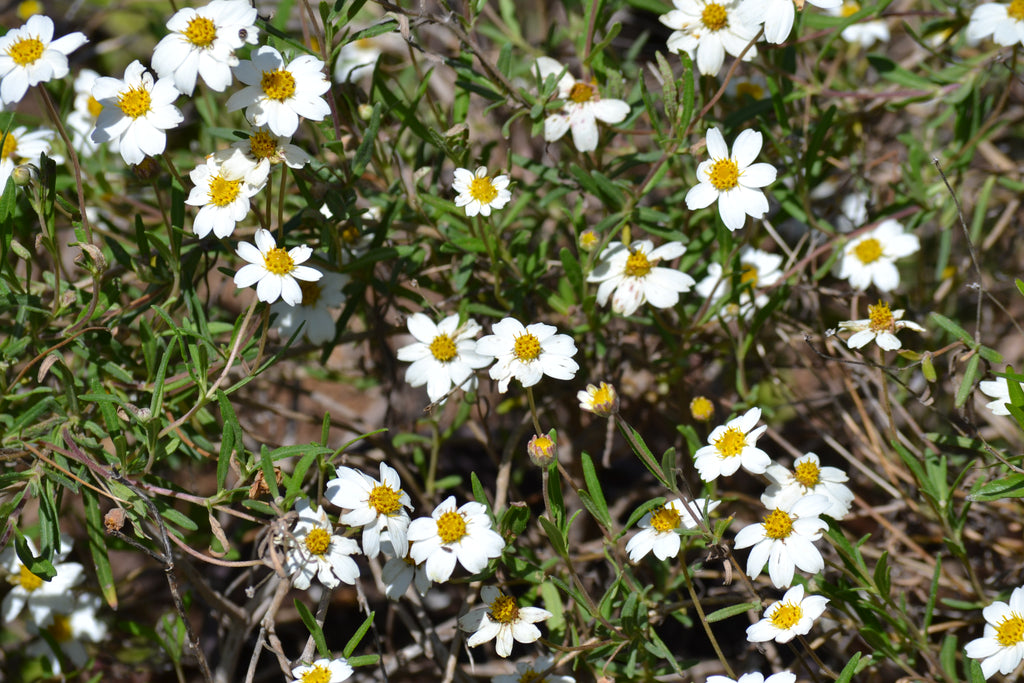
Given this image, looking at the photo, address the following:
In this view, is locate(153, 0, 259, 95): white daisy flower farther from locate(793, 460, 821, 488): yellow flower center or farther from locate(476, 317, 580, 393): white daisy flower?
locate(793, 460, 821, 488): yellow flower center

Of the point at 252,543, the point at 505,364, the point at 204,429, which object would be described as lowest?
the point at 252,543

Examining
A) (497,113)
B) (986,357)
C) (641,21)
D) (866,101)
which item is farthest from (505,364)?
(641,21)

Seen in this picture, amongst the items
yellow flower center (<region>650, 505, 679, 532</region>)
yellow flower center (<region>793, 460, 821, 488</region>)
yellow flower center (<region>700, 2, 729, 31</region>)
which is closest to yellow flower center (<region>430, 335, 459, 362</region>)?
yellow flower center (<region>650, 505, 679, 532</region>)

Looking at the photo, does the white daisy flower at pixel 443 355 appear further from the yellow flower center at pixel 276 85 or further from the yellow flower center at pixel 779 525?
the yellow flower center at pixel 779 525


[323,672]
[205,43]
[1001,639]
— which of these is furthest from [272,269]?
[1001,639]

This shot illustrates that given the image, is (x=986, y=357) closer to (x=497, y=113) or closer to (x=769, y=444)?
(x=769, y=444)

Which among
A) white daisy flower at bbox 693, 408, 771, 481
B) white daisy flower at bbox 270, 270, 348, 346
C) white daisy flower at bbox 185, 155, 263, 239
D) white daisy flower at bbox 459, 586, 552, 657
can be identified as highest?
white daisy flower at bbox 185, 155, 263, 239
